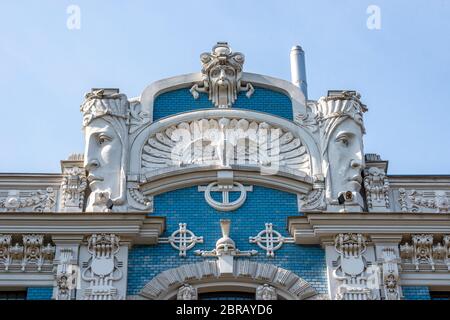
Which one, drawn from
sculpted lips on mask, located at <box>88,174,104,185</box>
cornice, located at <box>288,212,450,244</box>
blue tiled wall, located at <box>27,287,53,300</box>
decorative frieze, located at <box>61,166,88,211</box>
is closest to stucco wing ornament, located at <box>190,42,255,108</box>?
sculpted lips on mask, located at <box>88,174,104,185</box>

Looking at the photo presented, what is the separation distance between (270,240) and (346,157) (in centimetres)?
218

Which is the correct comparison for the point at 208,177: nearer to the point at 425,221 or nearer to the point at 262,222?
the point at 262,222

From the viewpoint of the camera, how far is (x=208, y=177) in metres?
20.4

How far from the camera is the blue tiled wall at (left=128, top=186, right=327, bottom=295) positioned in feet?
63.4

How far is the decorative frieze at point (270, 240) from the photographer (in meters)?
19.6

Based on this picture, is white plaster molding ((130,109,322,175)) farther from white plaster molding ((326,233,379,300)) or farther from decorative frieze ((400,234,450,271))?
decorative frieze ((400,234,450,271))

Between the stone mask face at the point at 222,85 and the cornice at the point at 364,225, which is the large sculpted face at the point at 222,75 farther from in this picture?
the cornice at the point at 364,225

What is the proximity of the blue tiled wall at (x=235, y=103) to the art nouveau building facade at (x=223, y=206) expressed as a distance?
0.02 meters

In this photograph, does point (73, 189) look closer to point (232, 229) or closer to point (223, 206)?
point (223, 206)

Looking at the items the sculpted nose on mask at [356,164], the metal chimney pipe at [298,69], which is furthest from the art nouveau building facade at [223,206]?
the metal chimney pipe at [298,69]

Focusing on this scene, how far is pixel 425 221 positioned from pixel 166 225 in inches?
172

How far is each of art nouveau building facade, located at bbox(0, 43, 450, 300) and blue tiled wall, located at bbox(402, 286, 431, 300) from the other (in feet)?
0.08

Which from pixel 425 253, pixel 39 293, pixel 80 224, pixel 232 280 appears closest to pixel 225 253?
pixel 232 280
